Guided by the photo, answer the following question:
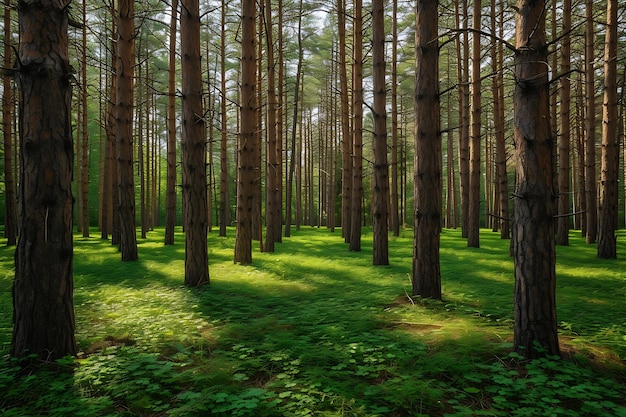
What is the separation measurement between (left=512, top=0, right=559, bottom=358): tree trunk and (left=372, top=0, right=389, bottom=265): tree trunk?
589 centimetres

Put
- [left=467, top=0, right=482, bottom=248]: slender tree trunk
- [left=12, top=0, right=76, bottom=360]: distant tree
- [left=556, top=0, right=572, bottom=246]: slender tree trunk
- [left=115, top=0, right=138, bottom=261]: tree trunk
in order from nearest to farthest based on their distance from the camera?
[left=12, top=0, right=76, bottom=360]: distant tree < [left=115, top=0, right=138, bottom=261]: tree trunk < [left=556, top=0, right=572, bottom=246]: slender tree trunk < [left=467, top=0, right=482, bottom=248]: slender tree trunk

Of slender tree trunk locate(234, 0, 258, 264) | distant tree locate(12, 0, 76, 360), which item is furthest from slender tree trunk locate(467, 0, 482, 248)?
distant tree locate(12, 0, 76, 360)

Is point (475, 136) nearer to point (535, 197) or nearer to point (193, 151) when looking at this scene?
point (193, 151)

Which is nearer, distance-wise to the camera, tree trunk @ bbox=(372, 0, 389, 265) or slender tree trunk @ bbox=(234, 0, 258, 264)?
tree trunk @ bbox=(372, 0, 389, 265)

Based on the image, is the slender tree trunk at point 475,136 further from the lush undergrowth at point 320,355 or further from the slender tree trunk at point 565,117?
the lush undergrowth at point 320,355

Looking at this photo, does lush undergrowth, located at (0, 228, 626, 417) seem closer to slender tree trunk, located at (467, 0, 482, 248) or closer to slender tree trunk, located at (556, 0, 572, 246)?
slender tree trunk, located at (467, 0, 482, 248)

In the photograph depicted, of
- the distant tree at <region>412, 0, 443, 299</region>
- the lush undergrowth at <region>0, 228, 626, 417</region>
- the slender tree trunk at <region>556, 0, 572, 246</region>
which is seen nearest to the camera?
the lush undergrowth at <region>0, 228, 626, 417</region>

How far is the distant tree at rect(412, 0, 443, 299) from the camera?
19.8 ft

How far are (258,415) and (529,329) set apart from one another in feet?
9.00

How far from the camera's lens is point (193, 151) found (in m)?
7.25

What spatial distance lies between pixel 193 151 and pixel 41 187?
3820mm

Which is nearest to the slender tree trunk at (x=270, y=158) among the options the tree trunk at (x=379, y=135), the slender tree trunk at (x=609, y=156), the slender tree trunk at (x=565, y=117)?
the tree trunk at (x=379, y=135)

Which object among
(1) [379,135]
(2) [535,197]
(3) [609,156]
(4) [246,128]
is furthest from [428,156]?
(3) [609,156]

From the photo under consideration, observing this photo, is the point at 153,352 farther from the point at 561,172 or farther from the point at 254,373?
the point at 561,172
